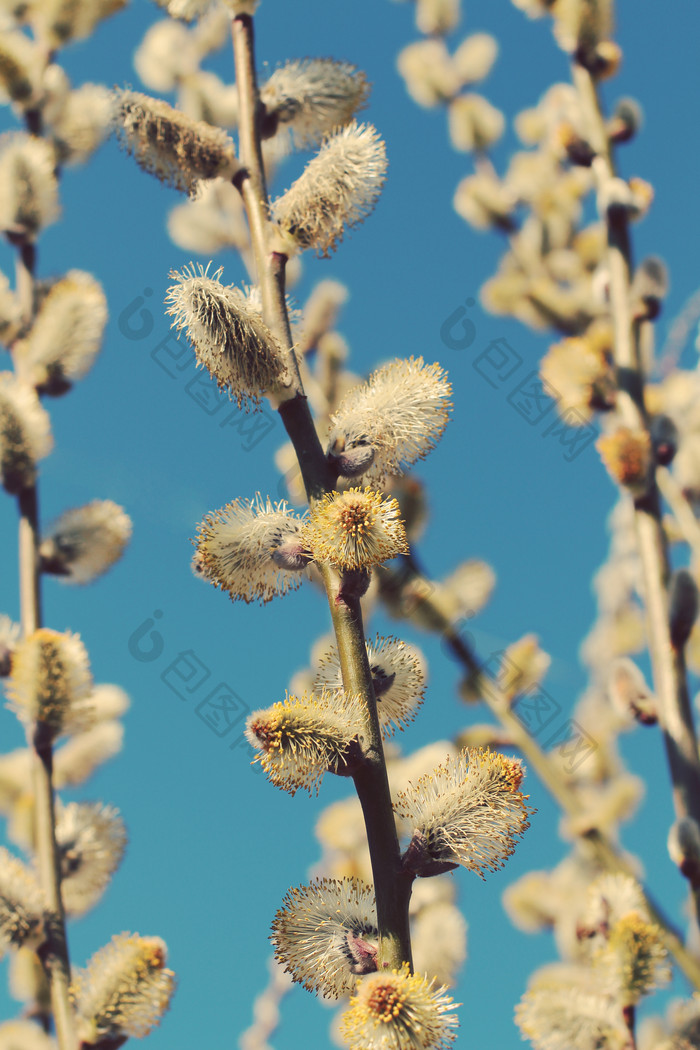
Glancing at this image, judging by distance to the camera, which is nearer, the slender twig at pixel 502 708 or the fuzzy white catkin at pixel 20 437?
the fuzzy white catkin at pixel 20 437

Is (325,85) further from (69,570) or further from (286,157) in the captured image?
(69,570)

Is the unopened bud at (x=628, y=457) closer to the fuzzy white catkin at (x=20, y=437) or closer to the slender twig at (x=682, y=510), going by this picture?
the slender twig at (x=682, y=510)

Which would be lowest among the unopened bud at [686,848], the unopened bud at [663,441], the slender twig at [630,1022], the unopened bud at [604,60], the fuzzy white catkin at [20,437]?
the slender twig at [630,1022]

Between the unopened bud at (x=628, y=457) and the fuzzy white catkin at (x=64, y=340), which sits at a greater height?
the fuzzy white catkin at (x=64, y=340)

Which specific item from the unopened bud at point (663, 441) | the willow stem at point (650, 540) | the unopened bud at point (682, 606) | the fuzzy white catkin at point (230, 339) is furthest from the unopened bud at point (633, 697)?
the fuzzy white catkin at point (230, 339)

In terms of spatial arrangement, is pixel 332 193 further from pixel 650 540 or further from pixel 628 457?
pixel 650 540

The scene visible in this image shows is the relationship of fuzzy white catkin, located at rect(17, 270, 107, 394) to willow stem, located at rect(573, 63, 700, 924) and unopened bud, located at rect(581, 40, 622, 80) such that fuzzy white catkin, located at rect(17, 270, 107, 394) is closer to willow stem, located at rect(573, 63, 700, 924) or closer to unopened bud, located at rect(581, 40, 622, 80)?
willow stem, located at rect(573, 63, 700, 924)
